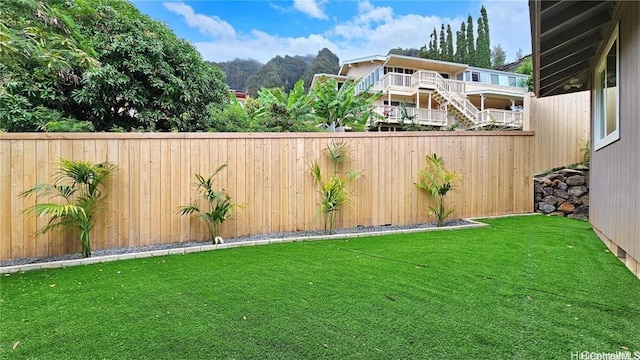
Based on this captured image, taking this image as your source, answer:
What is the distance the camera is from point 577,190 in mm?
6266

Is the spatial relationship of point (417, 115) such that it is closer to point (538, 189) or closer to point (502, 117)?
point (502, 117)

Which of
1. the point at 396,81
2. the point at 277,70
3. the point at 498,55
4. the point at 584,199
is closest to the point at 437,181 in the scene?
the point at 584,199

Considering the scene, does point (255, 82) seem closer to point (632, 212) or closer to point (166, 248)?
point (166, 248)

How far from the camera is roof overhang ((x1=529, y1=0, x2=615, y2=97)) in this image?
3287 mm

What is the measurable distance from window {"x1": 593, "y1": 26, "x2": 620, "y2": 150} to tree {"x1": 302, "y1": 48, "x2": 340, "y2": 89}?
25.6 meters

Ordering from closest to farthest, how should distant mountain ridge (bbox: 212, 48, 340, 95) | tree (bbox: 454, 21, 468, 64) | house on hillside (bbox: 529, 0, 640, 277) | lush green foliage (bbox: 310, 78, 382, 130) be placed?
1. house on hillside (bbox: 529, 0, 640, 277)
2. lush green foliage (bbox: 310, 78, 382, 130)
3. distant mountain ridge (bbox: 212, 48, 340, 95)
4. tree (bbox: 454, 21, 468, 64)

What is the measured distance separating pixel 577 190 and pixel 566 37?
3.69 m

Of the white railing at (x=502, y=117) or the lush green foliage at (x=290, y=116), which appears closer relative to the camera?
the lush green foliage at (x=290, y=116)

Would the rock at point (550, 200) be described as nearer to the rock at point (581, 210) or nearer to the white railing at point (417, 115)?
the rock at point (581, 210)

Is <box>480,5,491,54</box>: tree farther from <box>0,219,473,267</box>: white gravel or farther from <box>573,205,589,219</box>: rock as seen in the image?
<box>0,219,473,267</box>: white gravel

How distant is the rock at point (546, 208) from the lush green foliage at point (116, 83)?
25.3ft

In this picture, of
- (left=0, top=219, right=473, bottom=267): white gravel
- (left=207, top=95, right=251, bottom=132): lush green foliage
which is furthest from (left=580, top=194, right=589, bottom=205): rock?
(left=207, top=95, right=251, bottom=132): lush green foliage

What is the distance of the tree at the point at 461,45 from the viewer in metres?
31.2

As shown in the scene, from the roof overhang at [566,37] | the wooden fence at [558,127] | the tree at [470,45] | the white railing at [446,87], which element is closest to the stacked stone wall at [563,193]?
the wooden fence at [558,127]
